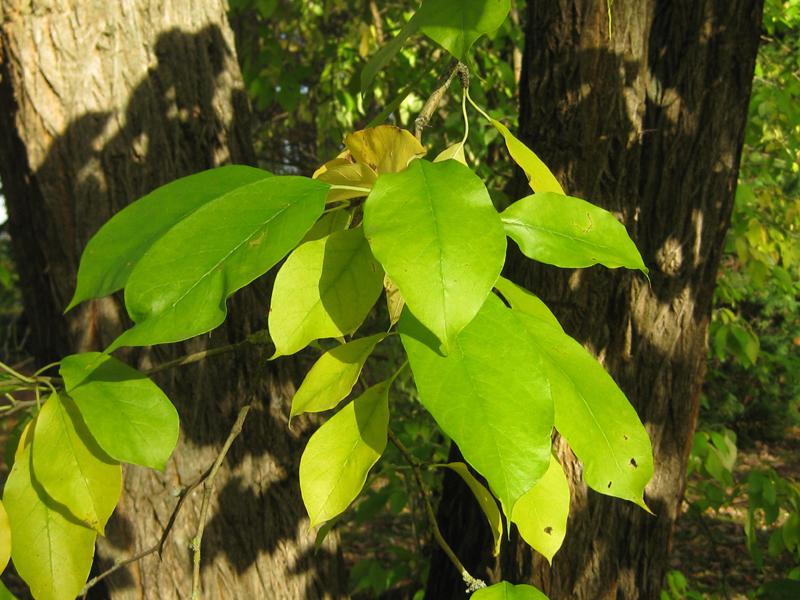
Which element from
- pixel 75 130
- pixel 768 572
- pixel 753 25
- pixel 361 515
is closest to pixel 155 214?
pixel 75 130

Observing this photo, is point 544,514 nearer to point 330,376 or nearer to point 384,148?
point 330,376

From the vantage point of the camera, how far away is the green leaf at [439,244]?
46 centimetres

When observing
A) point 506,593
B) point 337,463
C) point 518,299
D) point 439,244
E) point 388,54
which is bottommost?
point 506,593

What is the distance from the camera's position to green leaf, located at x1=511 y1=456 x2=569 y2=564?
634 mm

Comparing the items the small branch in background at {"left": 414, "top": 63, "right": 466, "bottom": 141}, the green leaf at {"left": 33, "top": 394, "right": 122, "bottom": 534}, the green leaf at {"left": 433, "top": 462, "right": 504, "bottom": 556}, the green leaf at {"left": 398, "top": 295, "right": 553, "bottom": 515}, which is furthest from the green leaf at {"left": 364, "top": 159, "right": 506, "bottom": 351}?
the green leaf at {"left": 33, "top": 394, "right": 122, "bottom": 534}

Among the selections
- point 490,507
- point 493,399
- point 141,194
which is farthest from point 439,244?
point 141,194

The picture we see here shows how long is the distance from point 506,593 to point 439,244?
1.23 feet

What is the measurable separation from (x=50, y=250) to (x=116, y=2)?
0.52 metres

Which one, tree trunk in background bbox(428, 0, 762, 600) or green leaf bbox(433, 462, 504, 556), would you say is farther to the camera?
tree trunk in background bbox(428, 0, 762, 600)

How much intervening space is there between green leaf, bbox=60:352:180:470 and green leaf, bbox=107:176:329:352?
0.19m

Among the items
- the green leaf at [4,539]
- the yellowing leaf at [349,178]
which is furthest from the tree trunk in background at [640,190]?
the green leaf at [4,539]

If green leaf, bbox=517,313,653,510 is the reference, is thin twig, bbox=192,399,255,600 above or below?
below

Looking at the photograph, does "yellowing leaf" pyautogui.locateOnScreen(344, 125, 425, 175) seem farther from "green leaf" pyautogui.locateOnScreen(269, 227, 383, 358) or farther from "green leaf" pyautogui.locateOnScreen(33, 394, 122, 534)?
"green leaf" pyautogui.locateOnScreen(33, 394, 122, 534)

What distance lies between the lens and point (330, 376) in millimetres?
671
